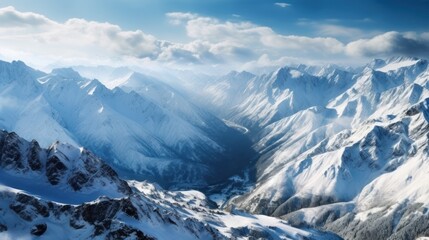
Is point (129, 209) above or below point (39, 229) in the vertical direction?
above

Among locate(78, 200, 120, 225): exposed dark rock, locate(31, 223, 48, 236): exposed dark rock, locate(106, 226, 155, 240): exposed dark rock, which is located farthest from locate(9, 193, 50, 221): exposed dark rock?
locate(106, 226, 155, 240): exposed dark rock

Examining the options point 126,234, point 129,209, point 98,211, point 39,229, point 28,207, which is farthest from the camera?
point 129,209

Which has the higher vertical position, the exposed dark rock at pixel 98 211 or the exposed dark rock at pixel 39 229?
the exposed dark rock at pixel 98 211

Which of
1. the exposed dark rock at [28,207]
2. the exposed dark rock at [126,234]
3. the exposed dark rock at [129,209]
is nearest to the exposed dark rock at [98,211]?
the exposed dark rock at [129,209]

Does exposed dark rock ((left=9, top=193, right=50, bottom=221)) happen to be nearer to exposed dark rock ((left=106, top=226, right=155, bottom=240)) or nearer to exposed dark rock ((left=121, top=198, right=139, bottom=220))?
exposed dark rock ((left=106, top=226, right=155, bottom=240))

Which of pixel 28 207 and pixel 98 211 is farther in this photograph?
pixel 98 211

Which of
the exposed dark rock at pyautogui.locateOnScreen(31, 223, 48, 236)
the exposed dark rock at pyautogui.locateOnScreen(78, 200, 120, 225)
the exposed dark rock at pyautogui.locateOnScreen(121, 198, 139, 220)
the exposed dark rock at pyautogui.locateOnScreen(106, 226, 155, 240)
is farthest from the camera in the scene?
the exposed dark rock at pyautogui.locateOnScreen(121, 198, 139, 220)

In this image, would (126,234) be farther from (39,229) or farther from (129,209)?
(39,229)

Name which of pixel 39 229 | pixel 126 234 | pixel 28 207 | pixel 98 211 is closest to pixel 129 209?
pixel 98 211

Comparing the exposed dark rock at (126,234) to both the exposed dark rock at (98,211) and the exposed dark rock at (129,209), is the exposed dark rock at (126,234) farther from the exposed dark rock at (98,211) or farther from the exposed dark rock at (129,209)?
the exposed dark rock at (129,209)
